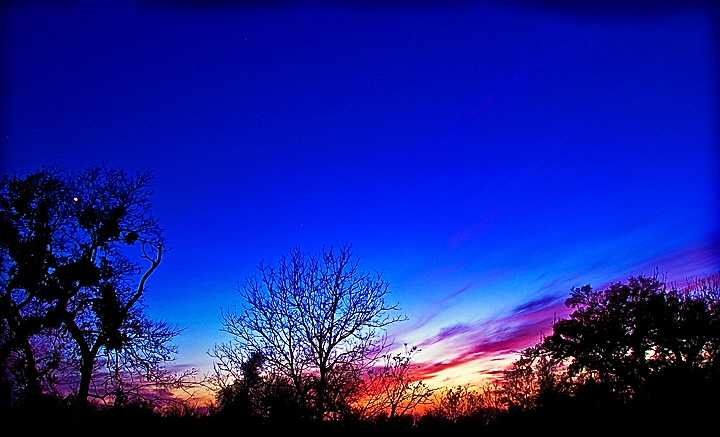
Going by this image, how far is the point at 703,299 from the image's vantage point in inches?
811

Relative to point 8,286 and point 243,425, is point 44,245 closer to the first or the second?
point 8,286

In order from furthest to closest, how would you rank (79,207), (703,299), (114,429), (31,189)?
(703,299) < (79,207) < (31,189) < (114,429)

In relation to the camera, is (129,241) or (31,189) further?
(129,241)

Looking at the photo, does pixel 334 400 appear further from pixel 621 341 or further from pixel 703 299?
pixel 703 299

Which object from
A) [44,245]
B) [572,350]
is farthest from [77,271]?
[572,350]

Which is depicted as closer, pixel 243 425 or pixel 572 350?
pixel 243 425

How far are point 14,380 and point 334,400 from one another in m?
11.1

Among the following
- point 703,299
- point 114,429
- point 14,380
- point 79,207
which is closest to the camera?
point 114,429

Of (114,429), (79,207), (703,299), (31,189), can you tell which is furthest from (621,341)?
(31,189)

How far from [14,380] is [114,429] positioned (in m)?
5.56

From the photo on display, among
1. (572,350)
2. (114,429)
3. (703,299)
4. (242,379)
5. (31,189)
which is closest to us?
(114,429)

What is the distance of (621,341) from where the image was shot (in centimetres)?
2161

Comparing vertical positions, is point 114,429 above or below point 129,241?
below

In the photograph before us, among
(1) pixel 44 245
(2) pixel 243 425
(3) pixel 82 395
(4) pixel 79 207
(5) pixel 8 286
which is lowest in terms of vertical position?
(2) pixel 243 425
